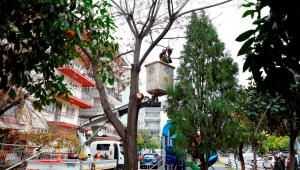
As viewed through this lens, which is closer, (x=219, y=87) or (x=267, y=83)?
(x=267, y=83)

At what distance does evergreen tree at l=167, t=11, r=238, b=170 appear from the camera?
707 centimetres

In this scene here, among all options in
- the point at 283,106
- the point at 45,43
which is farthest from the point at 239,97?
the point at 45,43

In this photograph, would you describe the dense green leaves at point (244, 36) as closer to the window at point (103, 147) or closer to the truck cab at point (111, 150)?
the truck cab at point (111, 150)

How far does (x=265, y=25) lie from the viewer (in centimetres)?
146

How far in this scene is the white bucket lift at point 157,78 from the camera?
23.9 feet

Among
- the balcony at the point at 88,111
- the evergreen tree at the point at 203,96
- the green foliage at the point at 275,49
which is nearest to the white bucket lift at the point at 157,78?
the evergreen tree at the point at 203,96

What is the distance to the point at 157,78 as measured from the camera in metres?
7.27

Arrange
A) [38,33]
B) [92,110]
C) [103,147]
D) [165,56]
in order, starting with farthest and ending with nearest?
[92,110] < [103,147] < [165,56] < [38,33]

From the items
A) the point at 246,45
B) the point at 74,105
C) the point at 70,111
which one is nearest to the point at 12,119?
the point at 70,111

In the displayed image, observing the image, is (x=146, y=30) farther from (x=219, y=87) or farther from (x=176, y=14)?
(x=219, y=87)

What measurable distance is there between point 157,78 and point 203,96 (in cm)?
154

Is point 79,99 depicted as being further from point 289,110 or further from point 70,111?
point 289,110

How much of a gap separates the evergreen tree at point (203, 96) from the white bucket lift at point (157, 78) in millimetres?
287

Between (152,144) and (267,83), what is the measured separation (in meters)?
45.9
